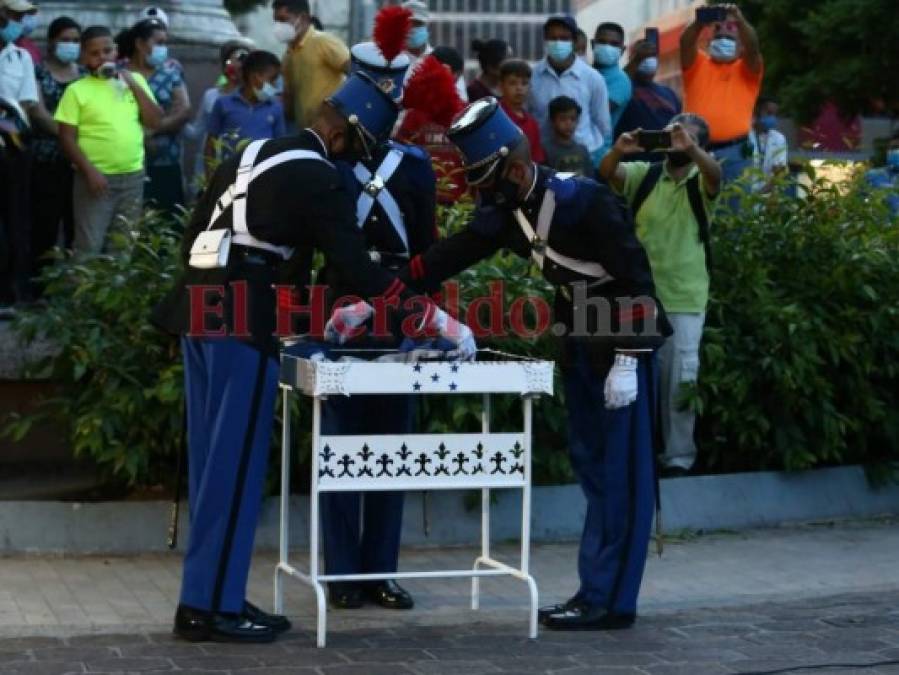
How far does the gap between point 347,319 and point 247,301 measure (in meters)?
0.51

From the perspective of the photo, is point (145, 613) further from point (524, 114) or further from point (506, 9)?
point (506, 9)

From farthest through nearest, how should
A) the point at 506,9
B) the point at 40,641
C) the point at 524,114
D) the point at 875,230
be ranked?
the point at 506,9 → the point at 524,114 → the point at 875,230 → the point at 40,641

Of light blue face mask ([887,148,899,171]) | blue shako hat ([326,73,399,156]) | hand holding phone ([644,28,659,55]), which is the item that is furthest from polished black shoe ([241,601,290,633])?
light blue face mask ([887,148,899,171])

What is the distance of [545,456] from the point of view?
9.98 metres

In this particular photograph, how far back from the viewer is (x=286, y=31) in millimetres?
12938

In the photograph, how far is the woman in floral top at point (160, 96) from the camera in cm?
1277

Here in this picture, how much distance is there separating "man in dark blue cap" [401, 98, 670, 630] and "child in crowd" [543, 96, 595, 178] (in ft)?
15.2

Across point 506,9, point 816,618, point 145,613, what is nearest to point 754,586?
point 816,618

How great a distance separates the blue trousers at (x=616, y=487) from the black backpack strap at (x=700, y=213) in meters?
2.22

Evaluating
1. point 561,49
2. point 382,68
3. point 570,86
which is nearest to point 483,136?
point 382,68

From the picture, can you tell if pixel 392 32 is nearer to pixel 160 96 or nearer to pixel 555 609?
pixel 555 609

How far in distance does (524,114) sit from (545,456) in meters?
3.49

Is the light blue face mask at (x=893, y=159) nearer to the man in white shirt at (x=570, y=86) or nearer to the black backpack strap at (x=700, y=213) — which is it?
the man in white shirt at (x=570, y=86)

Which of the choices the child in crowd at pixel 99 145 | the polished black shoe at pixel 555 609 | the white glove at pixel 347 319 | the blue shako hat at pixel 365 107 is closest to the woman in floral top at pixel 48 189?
the child in crowd at pixel 99 145
